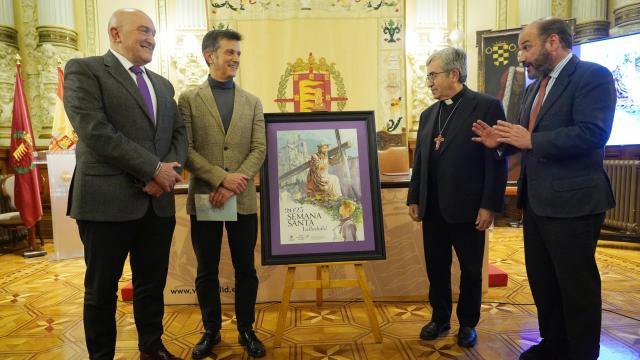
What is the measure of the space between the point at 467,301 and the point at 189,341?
161 centimetres

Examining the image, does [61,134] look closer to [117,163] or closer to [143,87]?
[143,87]

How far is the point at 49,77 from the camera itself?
563 cm

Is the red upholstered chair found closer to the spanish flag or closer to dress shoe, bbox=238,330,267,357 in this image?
the spanish flag

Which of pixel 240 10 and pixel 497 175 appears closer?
pixel 497 175

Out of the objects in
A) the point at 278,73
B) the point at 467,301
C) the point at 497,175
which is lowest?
the point at 467,301

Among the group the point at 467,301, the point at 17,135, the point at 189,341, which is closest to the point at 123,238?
the point at 189,341

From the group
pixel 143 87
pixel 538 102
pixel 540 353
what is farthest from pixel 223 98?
pixel 540 353

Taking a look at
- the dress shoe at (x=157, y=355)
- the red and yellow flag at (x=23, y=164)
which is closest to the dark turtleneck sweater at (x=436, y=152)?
the dress shoe at (x=157, y=355)

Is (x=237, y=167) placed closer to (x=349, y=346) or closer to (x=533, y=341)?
(x=349, y=346)

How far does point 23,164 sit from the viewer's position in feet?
15.9

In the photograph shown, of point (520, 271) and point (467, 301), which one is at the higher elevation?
point (467, 301)

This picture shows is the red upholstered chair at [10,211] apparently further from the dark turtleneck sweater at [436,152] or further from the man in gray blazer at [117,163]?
the dark turtleneck sweater at [436,152]

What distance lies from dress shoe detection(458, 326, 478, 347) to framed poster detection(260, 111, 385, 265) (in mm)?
631

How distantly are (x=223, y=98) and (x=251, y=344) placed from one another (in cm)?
131
